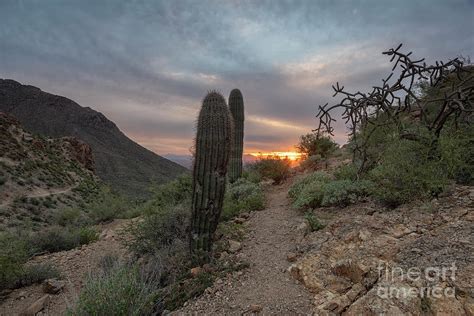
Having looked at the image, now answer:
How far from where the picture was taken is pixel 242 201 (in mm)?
7477

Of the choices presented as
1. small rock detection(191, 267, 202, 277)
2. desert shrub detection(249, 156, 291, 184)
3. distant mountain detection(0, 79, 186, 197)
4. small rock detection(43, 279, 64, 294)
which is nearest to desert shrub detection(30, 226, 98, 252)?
small rock detection(43, 279, 64, 294)

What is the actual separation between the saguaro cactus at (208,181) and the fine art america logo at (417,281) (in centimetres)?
252

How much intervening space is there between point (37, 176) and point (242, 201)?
84.1ft

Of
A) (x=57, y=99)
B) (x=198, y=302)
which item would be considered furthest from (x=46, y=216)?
(x=57, y=99)

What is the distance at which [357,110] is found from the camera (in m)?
4.96

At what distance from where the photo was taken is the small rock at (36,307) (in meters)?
4.07

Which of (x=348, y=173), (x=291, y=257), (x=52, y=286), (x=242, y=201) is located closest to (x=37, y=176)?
(x=242, y=201)

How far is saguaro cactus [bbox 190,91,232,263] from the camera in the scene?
478 cm

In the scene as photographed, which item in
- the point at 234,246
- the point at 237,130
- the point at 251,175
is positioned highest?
the point at 237,130

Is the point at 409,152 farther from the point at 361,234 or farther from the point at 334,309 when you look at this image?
the point at 334,309

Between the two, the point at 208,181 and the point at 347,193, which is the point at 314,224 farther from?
the point at 208,181

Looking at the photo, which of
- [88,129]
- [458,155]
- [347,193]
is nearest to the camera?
[458,155]

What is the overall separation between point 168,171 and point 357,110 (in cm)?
5141

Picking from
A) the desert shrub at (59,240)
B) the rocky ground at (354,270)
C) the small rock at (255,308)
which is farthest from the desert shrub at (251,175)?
the small rock at (255,308)
